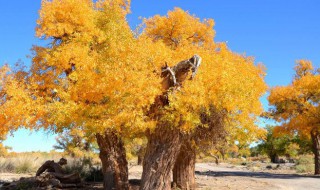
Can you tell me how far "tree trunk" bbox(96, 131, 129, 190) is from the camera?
15164 millimetres

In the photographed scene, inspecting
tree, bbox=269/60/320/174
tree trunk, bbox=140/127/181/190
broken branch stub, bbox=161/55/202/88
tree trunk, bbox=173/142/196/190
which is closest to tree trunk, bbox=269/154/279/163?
tree, bbox=269/60/320/174

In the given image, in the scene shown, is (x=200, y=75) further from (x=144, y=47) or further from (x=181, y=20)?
(x=181, y=20)

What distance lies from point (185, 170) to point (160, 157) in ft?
13.4

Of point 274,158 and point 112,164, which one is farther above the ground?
point 274,158

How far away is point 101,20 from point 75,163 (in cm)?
1080

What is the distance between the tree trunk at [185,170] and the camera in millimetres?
15461

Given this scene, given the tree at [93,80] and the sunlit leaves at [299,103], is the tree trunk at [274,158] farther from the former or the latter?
the tree at [93,80]

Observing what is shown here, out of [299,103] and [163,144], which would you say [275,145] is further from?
[163,144]

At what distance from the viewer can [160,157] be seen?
39.3ft

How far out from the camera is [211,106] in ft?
40.3

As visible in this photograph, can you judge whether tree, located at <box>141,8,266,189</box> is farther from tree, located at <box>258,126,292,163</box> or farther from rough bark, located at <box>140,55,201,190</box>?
tree, located at <box>258,126,292,163</box>

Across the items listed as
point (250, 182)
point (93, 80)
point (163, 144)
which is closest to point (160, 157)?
Result: point (163, 144)

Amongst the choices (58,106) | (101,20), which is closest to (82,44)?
(101,20)

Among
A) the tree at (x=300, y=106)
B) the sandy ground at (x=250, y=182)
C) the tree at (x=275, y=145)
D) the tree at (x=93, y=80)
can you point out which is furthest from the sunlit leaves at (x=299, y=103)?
the tree at (x=275, y=145)
